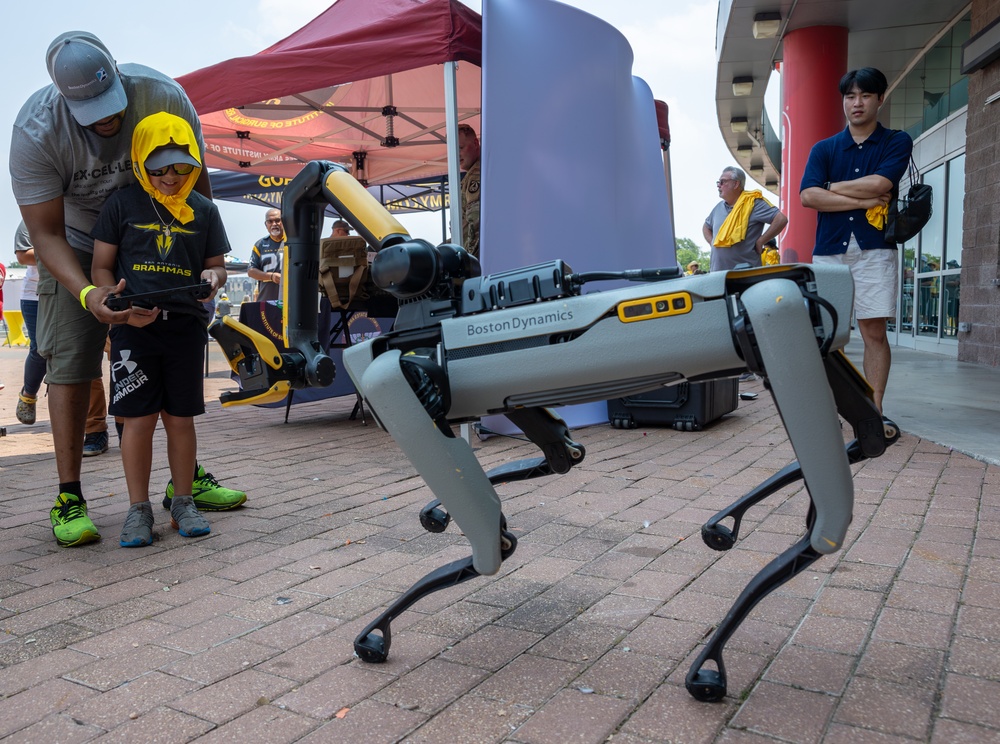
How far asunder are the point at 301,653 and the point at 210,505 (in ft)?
5.86

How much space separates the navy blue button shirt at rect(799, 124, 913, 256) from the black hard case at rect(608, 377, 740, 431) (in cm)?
115

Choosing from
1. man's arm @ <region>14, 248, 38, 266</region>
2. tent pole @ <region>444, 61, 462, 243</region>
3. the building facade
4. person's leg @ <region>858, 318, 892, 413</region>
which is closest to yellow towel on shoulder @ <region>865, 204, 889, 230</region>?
person's leg @ <region>858, 318, 892, 413</region>

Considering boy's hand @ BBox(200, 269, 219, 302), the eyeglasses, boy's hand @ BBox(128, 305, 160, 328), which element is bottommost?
boy's hand @ BBox(128, 305, 160, 328)

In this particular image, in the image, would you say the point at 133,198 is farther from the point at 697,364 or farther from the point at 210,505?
the point at 697,364

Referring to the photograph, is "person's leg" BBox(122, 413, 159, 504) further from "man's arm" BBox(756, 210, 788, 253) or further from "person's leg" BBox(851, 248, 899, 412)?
"man's arm" BBox(756, 210, 788, 253)

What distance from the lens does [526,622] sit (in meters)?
2.24

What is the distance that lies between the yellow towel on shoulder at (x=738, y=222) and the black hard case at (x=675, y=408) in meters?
1.90

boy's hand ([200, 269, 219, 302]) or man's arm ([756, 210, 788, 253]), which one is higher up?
man's arm ([756, 210, 788, 253])

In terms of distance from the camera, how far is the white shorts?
4.53 meters

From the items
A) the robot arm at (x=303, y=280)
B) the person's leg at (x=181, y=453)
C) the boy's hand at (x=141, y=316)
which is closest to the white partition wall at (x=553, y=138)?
the person's leg at (x=181, y=453)

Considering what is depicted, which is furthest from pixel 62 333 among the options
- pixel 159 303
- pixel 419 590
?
pixel 419 590

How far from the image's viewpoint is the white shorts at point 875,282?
453 cm

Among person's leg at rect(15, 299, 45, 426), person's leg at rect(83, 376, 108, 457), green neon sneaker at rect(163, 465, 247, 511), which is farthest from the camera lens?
person's leg at rect(15, 299, 45, 426)

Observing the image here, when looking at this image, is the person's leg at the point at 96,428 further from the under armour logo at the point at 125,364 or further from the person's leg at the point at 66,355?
the under armour logo at the point at 125,364
